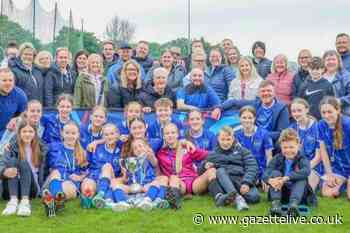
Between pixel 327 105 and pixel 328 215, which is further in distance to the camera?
pixel 327 105

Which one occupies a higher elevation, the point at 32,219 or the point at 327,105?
the point at 327,105

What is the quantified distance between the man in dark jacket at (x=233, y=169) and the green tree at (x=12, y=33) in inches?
631

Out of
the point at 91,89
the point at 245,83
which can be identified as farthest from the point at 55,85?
the point at 245,83

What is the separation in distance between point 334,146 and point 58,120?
3915 mm

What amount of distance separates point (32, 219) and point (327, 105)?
13.3 feet

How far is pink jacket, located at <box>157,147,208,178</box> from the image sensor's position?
24.0 feet

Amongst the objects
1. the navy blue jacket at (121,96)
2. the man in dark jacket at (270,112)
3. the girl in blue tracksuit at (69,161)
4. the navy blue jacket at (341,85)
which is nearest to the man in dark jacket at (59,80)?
the navy blue jacket at (121,96)

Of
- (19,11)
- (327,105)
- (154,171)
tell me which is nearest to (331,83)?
(327,105)

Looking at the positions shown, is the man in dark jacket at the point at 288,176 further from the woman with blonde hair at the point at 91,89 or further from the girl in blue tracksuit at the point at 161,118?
the woman with blonde hair at the point at 91,89

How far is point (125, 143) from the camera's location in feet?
23.9

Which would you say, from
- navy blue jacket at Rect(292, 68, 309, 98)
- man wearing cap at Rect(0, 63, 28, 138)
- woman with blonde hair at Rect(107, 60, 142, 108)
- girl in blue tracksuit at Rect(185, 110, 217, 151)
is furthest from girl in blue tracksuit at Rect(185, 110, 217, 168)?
man wearing cap at Rect(0, 63, 28, 138)

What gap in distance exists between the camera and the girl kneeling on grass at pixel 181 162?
23.7ft

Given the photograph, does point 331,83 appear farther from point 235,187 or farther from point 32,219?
point 32,219

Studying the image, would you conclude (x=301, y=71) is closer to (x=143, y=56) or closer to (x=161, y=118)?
(x=161, y=118)
